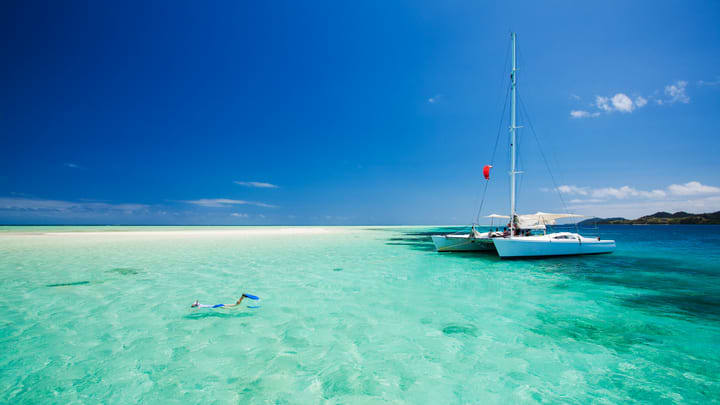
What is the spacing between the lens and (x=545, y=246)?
18.7m

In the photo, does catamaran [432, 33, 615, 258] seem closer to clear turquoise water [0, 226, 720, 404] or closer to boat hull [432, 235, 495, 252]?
boat hull [432, 235, 495, 252]

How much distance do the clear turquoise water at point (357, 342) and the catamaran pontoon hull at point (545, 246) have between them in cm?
646

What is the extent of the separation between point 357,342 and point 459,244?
17.8 m

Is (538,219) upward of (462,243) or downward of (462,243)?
upward

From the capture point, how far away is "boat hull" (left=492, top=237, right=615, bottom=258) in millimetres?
17906

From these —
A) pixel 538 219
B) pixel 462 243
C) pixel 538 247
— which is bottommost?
pixel 538 247

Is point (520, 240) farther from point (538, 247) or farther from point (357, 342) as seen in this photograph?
point (357, 342)

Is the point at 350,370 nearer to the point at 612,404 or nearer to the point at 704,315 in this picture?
the point at 612,404

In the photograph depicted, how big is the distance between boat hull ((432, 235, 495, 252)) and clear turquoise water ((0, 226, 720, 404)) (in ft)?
31.6

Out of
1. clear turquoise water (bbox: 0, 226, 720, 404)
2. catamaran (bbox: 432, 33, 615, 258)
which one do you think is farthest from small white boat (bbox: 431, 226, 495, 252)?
clear turquoise water (bbox: 0, 226, 720, 404)

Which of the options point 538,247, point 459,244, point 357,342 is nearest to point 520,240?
point 538,247

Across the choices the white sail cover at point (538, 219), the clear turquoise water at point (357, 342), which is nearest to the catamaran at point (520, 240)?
the white sail cover at point (538, 219)

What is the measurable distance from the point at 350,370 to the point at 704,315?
9833 millimetres

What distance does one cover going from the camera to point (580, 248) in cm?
2081
